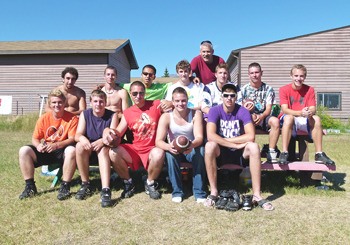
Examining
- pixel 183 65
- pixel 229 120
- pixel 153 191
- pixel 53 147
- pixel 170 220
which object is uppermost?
pixel 183 65

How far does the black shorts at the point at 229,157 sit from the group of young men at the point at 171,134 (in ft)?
0.05

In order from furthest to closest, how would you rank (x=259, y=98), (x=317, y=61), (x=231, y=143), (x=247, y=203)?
(x=317, y=61) < (x=259, y=98) < (x=231, y=143) < (x=247, y=203)

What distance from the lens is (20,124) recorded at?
17.5 meters

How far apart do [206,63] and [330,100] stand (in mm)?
16520

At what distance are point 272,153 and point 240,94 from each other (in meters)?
1.05

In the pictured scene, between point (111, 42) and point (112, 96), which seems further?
point (111, 42)

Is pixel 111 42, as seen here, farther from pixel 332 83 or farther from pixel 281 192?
pixel 281 192

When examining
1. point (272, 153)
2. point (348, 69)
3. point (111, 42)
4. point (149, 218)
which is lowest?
point (149, 218)

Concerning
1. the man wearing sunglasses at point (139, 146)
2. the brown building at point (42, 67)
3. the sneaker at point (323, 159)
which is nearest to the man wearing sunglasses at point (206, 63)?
the man wearing sunglasses at point (139, 146)

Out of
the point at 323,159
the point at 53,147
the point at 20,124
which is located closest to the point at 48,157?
the point at 53,147

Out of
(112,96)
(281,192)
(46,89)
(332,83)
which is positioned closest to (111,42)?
(46,89)

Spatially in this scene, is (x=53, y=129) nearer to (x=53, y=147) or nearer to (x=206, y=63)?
(x=53, y=147)

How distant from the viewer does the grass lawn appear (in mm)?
3506

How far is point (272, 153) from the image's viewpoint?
536cm
